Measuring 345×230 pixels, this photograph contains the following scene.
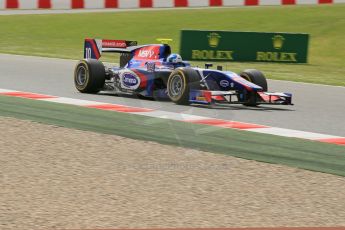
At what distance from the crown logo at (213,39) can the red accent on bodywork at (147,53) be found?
21.5 ft

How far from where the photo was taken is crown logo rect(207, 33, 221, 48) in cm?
1916

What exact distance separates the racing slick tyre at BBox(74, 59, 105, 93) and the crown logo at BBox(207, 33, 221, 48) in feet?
21.5

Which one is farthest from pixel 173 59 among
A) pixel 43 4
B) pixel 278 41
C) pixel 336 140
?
pixel 43 4

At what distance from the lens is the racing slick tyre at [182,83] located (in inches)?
455

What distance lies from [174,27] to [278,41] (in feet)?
19.3

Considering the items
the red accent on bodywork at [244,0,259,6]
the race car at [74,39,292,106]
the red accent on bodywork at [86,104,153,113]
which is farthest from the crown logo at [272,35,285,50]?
the red accent on bodywork at [244,0,259,6]

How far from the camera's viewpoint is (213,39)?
19.2 m

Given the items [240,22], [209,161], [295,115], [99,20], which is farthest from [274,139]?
[99,20]

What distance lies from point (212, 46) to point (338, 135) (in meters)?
9.80

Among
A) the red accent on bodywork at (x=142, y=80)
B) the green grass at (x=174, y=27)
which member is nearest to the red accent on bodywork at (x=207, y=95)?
the red accent on bodywork at (x=142, y=80)

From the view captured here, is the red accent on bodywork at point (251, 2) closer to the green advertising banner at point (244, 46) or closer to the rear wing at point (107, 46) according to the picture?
the green advertising banner at point (244, 46)

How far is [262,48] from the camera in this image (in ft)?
64.5

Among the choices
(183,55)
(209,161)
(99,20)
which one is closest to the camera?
(209,161)

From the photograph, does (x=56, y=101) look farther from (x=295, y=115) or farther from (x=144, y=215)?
(x=144, y=215)
